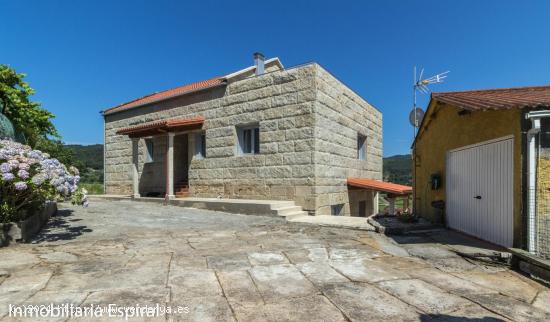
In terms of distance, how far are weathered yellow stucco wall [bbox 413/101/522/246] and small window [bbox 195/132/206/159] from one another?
823cm

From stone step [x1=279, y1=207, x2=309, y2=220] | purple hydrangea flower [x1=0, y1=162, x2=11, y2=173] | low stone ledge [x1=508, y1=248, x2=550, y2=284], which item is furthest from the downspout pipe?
purple hydrangea flower [x1=0, y1=162, x2=11, y2=173]

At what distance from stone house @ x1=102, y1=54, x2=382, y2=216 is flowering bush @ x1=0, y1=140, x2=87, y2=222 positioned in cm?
653

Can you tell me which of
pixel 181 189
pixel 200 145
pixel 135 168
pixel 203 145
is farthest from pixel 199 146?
pixel 135 168

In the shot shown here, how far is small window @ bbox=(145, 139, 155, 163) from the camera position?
49.6ft

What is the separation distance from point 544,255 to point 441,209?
354 centimetres

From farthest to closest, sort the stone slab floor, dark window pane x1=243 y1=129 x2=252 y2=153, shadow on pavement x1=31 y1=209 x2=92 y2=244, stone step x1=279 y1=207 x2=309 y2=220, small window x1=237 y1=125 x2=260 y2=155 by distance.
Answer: dark window pane x1=243 y1=129 x2=252 y2=153, small window x1=237 y1=125 x2=260 y2=155, stone step x1=279 y1=207 x2=309 y2=220, shadow on pavement x1=31 y1=209 x2=92 y2=244, the stone slab floor

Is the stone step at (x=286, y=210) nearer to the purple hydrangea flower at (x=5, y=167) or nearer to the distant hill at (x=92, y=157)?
the purple hydrangea flower at (x=5, y=167)

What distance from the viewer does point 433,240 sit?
6391 mm

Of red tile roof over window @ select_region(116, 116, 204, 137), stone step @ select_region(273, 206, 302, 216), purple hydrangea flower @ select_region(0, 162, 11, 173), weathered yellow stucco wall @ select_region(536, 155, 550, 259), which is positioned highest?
red tile roof over window @ select_region(116, 116, 204, 137)

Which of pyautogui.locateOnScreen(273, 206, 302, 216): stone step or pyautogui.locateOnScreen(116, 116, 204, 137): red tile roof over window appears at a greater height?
pyautogui.locateOnScreen(116, 116, 204, 137): red tile roof over window

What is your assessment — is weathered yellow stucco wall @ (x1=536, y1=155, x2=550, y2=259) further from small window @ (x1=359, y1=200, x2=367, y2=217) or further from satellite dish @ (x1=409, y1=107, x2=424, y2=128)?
small window @ (x1=359, y1=200, x2=367, y2=217)

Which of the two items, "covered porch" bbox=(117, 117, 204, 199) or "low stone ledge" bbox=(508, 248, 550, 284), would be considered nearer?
"low stone ledge" bbox=(508, 248, 550, 284)

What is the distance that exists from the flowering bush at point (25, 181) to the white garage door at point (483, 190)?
25.3ft

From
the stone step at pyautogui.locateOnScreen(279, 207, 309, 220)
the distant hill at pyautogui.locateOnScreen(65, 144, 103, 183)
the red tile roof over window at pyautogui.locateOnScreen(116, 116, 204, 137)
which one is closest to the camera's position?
the stone step at pyautogui.locateOnScreen(279, 207, 309, 220)
